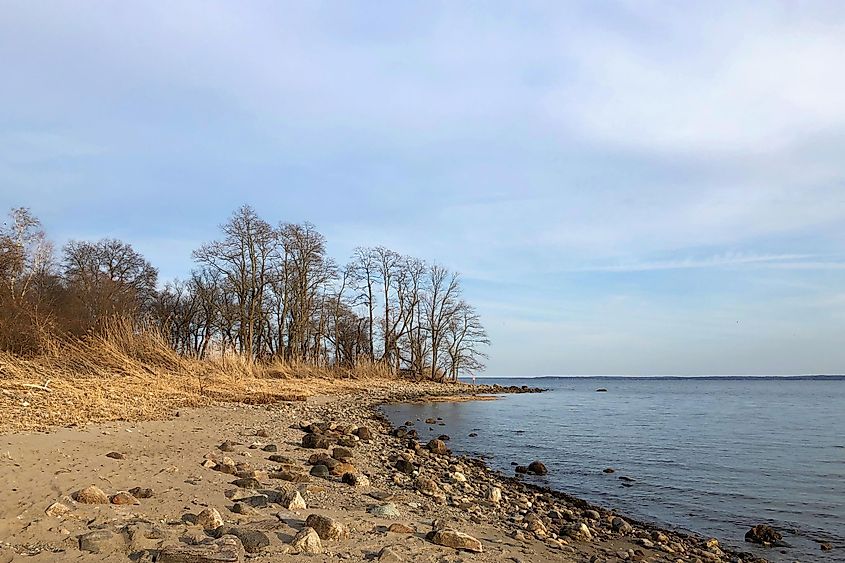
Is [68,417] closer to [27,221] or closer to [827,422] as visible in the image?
[27,221]

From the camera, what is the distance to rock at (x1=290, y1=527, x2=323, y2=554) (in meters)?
5.06

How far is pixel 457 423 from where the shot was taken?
24703 millimetres

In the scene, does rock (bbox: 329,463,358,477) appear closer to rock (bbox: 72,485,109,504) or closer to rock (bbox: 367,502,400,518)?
rock (bbox: 367,502,400,518)

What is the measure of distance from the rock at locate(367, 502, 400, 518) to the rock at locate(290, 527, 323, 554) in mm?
1531

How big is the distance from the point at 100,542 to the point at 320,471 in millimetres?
4464

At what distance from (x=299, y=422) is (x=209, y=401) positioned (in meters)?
3.16

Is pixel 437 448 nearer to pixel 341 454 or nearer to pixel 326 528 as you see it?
pixel 341 454

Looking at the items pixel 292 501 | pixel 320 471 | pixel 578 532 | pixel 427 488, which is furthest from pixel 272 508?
pixel 578 532

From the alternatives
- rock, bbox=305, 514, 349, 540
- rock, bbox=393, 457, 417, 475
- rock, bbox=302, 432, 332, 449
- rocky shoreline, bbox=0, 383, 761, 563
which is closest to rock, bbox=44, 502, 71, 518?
rocky shoreline, bbox=0, 383, 761, 563

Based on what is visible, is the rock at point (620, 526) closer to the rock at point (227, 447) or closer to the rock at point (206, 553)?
the rock at point (206, 553)

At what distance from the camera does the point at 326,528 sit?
5523 millimetres

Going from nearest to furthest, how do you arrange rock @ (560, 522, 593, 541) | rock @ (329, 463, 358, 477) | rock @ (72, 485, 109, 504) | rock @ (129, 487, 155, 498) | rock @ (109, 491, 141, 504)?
rock @ (72, 485, 109, 504) → rock @ (109, 491, 141, 504) → rock @ (129, 487, 155, 498) → rock @ (560, 522, 593, 541) → rock @ (329, 463, 358, 477)

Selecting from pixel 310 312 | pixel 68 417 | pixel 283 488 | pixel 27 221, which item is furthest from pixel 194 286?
pixel 283 488

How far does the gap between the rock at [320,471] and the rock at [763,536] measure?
6.33 metres
